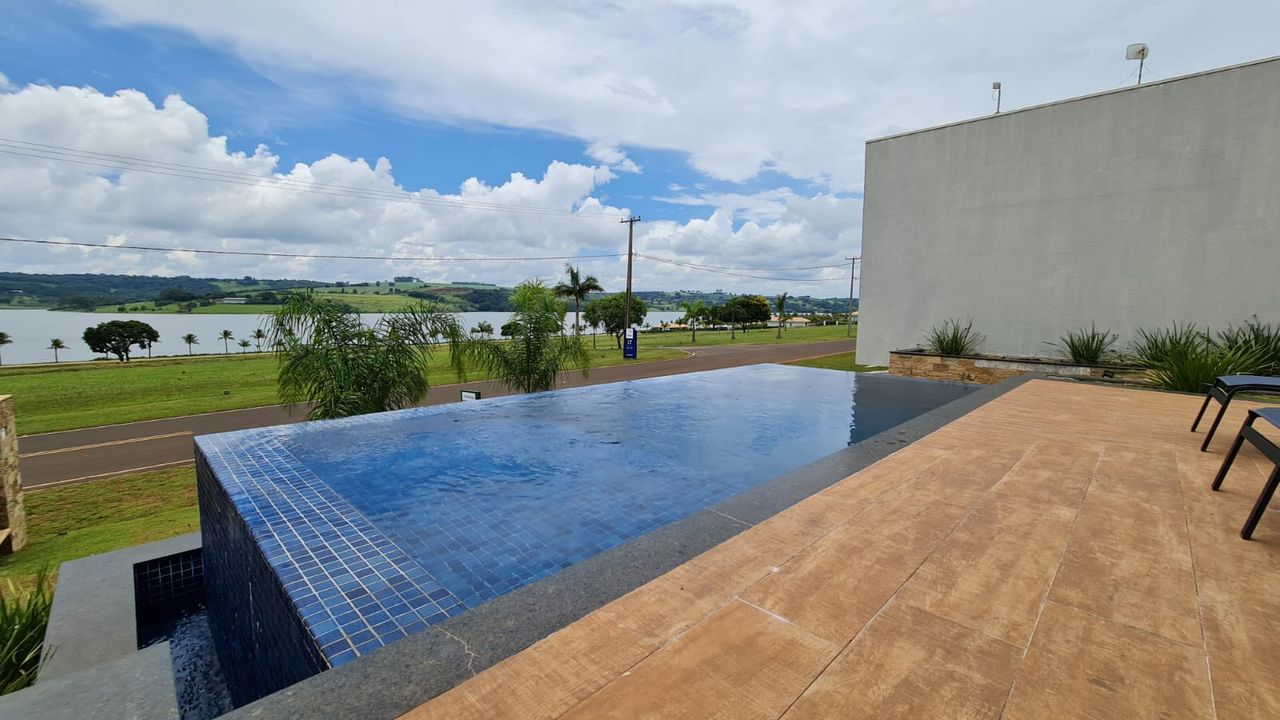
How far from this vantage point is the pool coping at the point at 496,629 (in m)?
1.19

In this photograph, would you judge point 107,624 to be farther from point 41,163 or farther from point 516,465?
point 41,163

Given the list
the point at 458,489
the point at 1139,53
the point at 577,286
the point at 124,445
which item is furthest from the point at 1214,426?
the point at 577,286

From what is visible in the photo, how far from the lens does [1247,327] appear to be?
7879 mm

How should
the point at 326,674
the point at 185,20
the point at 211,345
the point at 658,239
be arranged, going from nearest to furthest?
1. the point at 326,674
2. the point at 185,20
3. the point at 658,239
4. the point at 211,345

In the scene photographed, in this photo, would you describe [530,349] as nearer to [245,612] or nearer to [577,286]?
[245,612]

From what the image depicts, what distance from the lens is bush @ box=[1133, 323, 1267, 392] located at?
5.86 metres

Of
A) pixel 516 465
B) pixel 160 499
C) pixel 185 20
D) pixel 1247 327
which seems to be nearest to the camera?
pixel 516 465

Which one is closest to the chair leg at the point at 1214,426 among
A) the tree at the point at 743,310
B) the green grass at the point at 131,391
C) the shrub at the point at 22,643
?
the shrub at the point at 22,643

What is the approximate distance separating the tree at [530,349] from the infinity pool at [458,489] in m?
2.34

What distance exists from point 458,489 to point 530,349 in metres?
5.96

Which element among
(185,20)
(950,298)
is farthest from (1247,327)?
(185,20)

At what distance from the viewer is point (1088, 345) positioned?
8758 mm

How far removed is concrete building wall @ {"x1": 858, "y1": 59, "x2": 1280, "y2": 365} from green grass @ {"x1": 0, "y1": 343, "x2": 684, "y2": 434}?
10.8 meters

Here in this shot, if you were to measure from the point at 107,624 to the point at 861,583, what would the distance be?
4.58 meters
